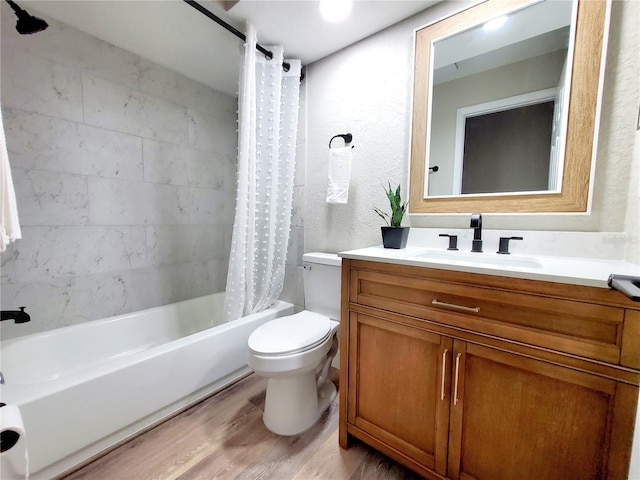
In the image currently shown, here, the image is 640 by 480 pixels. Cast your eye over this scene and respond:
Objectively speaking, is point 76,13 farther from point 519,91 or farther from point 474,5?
point 519,91

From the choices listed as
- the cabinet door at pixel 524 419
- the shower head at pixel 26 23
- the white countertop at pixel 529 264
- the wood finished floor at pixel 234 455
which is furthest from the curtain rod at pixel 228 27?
the wood finished floor at pixel 234 455

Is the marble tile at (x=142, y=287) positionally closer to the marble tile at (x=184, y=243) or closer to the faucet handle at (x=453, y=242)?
the marble tile at (x=184, y=243)

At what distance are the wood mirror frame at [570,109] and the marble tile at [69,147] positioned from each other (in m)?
1.88

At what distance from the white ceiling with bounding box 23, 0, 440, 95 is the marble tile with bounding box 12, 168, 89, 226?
875mm

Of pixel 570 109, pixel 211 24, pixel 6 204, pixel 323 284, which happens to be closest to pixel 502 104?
pixel 570 109

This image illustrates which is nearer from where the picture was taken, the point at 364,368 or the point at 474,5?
the point at 364,368

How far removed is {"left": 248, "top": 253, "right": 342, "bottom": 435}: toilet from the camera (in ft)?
3.77

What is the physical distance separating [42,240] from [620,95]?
110 inches

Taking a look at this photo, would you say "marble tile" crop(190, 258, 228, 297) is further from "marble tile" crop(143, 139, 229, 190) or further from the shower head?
the shower head

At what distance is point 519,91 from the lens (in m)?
1.15

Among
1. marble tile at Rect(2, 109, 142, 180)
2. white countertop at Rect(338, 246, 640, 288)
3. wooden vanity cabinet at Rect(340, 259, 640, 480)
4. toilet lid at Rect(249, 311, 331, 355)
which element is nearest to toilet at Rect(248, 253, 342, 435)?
toilet lid at Rect(249, 311, 331, 355)

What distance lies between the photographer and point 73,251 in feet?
5.12

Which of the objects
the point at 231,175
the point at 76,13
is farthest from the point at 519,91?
the point at 76,13

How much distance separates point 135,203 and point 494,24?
233 centimetres
